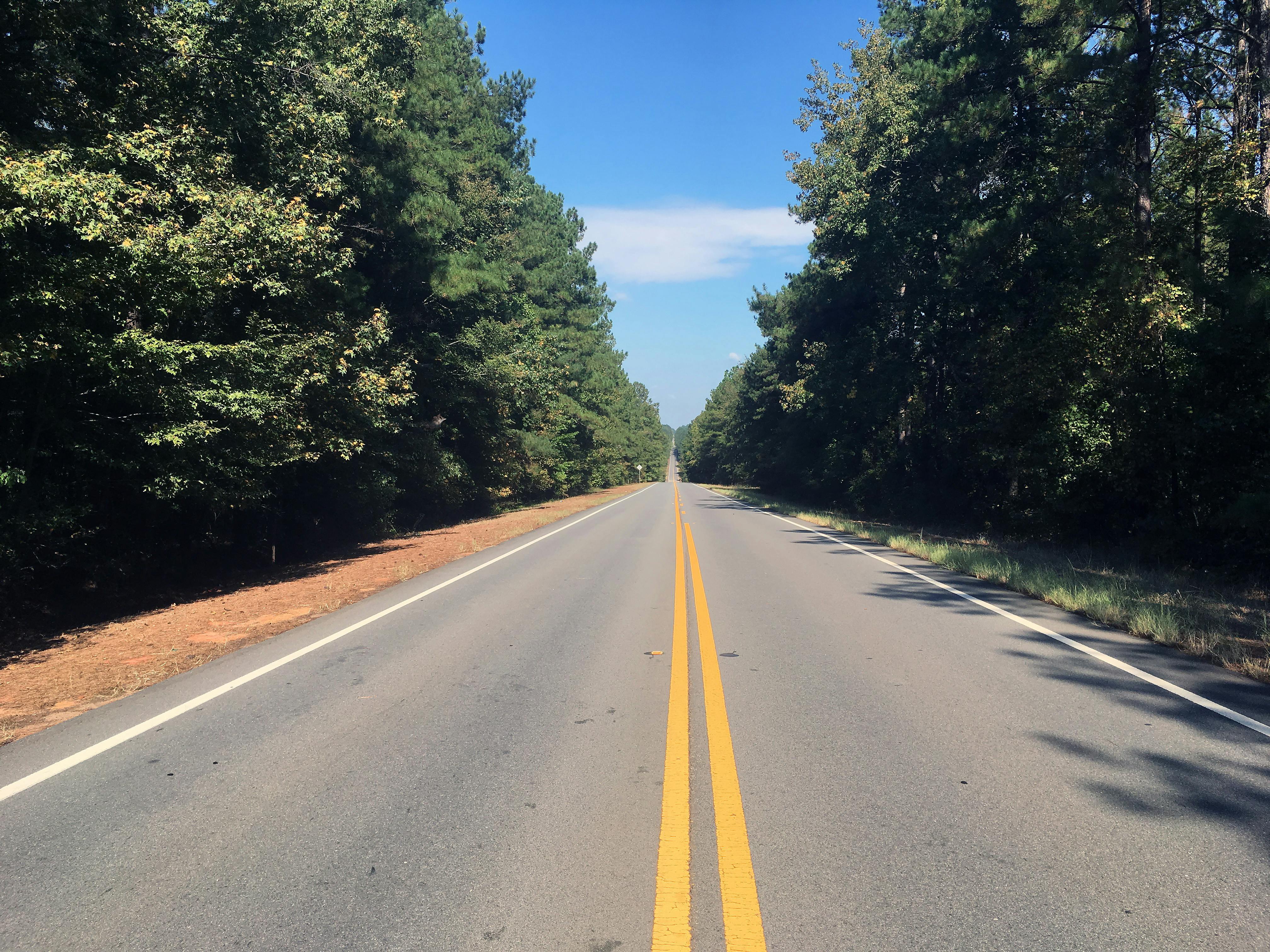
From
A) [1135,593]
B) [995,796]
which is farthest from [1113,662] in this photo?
[1135,593]

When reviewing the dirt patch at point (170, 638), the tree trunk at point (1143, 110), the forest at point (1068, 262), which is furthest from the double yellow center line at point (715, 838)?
the tree trunk at point (1143, 110)

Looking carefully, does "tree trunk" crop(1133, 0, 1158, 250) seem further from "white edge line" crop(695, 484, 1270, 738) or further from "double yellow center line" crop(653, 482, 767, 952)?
"double yellow center line" crop(653, 482, 767, 952)

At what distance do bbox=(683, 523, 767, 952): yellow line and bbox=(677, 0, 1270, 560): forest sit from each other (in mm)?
10008

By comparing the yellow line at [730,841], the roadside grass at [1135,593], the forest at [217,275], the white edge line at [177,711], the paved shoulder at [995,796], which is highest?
the forest at [217,275]

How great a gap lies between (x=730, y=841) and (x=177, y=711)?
4364 millimetres

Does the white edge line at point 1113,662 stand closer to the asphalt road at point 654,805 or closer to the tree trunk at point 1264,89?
the asphalt road at point 654,805

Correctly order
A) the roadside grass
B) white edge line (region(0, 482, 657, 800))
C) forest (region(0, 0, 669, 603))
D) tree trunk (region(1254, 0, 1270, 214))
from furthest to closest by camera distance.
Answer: tree trunk (region(1254, 0, 1270, 214)) < forest (region(0, 0, 669, 603)) < the roadside grass < white edge line (region(0, 482, 657, 800))

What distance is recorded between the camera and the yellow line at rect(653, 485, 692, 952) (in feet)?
8.90

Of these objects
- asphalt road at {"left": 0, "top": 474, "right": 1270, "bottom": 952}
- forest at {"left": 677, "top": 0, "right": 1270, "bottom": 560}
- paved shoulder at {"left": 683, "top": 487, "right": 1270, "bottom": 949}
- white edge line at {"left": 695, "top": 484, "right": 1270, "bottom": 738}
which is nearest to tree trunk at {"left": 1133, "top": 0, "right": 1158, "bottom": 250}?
forest at {"left": 677, "top": 0, "right": 1270, "bottom": 560}

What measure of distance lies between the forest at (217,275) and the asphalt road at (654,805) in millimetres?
5203

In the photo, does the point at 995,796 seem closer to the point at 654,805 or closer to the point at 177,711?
the point at 654,805

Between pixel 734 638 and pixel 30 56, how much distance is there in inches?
473

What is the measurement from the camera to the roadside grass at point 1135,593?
6852 millimetres

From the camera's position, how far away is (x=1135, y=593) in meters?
9.74
